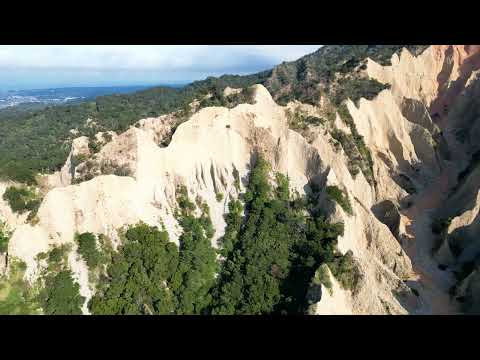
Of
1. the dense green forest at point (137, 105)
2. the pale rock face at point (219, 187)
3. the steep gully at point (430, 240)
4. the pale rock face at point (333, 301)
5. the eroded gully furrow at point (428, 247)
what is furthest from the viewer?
the dense green forest at point (137, 105)

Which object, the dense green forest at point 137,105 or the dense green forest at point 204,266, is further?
the dense green forest at point 137,105

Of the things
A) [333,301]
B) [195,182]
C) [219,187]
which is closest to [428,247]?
[333,301]

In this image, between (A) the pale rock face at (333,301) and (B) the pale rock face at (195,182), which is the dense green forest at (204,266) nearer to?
(A) the pale rock face at (333,301)

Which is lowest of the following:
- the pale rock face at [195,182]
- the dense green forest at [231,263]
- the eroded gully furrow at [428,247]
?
the eroded gully furrow at [428,247]

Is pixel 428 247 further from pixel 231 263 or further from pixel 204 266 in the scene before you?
pixel 204 266

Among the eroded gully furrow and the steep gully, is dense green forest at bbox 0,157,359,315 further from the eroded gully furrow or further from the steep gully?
the steep gully

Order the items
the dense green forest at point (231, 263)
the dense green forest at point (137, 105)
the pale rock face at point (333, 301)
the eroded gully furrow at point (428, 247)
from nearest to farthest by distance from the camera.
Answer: the pale rock face at point (333, 301), the dense green forest at point (231, 263), the eroded gully furrow at point (428, 247), the dense green forest at point (137, 105)

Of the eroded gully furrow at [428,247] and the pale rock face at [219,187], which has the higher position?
the pale rock face at [219,187]

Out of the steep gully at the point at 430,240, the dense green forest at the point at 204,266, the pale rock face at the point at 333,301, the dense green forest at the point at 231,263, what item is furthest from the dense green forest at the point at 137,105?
the pale rock face at the point at 333,301
